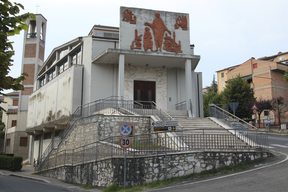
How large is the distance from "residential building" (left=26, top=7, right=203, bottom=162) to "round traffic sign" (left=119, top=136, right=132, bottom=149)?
9.16 meters

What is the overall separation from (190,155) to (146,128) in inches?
220

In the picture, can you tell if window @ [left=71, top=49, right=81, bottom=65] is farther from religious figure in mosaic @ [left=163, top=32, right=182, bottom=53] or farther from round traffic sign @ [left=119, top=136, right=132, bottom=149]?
round traffic sign @ [left=119, top=136, right=132, bottom=149]

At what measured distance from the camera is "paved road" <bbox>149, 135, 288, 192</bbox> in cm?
810

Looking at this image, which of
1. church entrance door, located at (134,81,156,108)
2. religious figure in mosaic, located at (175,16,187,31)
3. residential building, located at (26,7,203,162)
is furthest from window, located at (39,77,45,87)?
religious figure in mosaic, located at (175,16,187,31)

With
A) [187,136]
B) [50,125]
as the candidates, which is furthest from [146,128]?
[50,125]

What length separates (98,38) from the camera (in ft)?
74.1

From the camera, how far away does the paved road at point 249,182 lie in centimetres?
810

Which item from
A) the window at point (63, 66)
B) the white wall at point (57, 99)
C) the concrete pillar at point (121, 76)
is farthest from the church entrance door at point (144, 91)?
the window at point (63, 66)

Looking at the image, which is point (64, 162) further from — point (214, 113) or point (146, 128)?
point (214, 113)

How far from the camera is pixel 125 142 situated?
1070cm

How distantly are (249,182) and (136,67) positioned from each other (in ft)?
51.9

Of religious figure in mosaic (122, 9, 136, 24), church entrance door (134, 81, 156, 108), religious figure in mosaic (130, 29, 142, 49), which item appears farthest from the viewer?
church entrance door (134, 81, 156, 108)

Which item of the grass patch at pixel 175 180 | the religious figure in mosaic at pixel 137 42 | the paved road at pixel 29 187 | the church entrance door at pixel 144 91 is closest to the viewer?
the grass patch at pixel 175 180

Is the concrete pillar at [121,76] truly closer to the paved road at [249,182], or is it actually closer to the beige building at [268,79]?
the paved road at [249,182]
